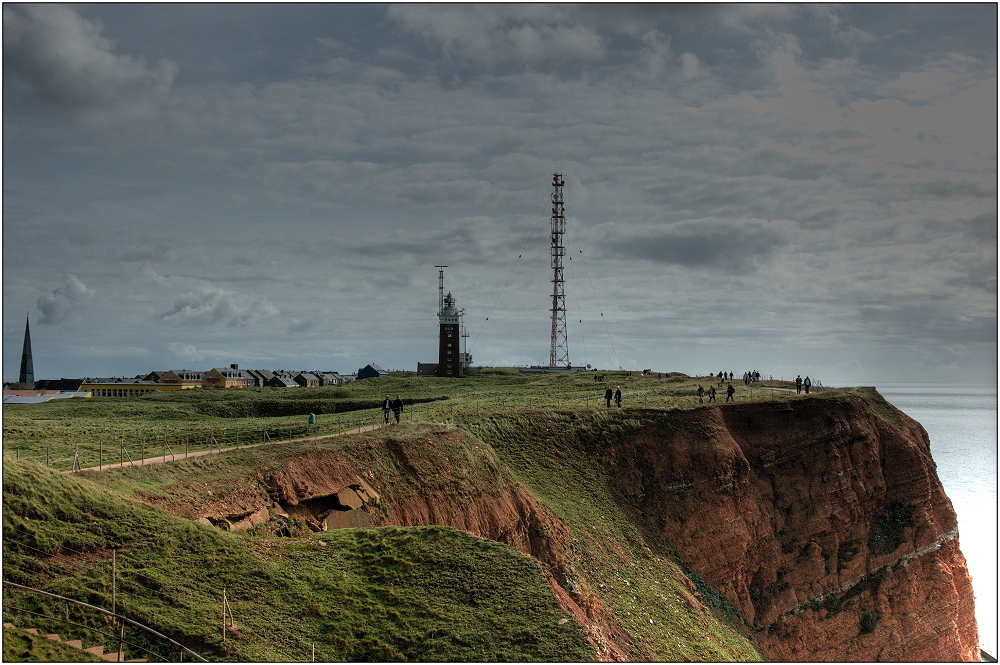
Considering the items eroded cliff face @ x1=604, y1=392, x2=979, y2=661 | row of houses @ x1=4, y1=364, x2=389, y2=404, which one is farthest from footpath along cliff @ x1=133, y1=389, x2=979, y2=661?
row of houses @ x1=4, y1=364, x2=389, y2=404

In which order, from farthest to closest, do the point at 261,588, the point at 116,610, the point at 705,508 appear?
1. the point at 705,508
2. the point at 261,588
3. the point at 116,610

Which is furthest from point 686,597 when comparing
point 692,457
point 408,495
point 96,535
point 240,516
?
point 96,535

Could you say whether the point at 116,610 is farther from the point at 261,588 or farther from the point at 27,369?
the point at 27,369

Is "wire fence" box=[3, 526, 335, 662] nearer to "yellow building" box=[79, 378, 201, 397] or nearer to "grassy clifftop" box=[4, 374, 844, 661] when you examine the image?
"grassy clifftop" box=[4, 374, 844, 661]

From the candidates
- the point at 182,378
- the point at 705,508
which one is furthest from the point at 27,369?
the point at 705,508

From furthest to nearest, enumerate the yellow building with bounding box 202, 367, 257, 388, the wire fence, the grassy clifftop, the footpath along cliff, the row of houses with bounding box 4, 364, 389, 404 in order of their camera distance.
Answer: the yellow building with bounding box 202, 367, 257, 388 < the row of houses with bounding box 4, 364, 389, 404 < the footpath along cliff < the grassy clifftop < the wire fence

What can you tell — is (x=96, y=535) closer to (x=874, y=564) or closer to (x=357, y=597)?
(x=357, y=597)
